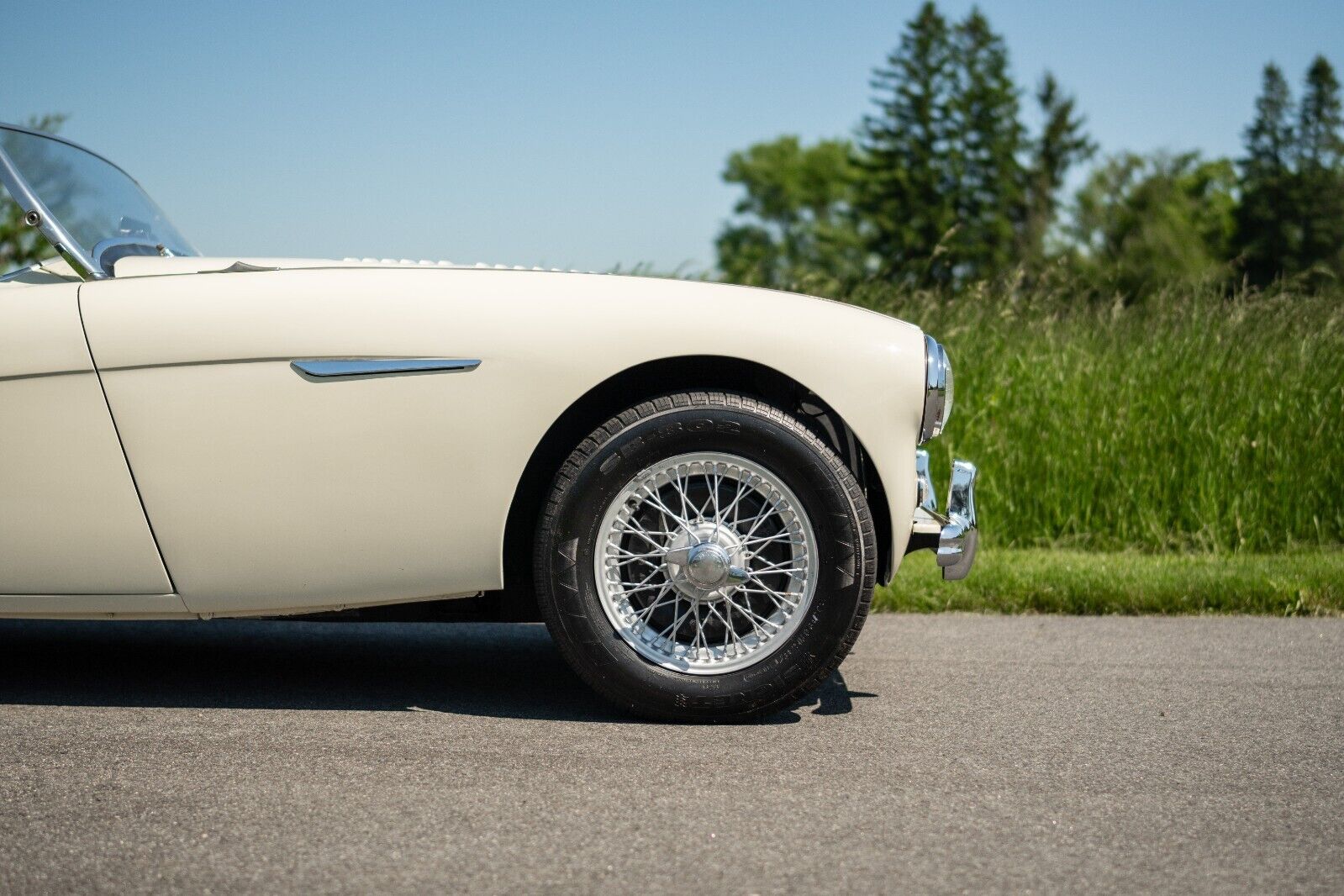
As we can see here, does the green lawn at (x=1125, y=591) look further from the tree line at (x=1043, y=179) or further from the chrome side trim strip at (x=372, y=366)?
the tree line at (x=1043, y=179)

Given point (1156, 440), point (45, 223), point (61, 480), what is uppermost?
point (45, 223)

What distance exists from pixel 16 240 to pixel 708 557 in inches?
125

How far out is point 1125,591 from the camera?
16.9ft

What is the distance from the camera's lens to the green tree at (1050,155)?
2486 inches

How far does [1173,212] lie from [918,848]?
66.7m

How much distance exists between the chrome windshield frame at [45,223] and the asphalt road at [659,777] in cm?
121

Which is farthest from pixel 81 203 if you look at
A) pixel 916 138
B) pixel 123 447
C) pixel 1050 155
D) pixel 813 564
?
pixel 1050 155

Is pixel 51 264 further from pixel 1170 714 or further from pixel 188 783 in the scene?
pixel 1170 714

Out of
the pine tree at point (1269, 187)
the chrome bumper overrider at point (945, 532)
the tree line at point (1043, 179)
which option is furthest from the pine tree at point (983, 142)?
the chrome bumper overrider at point (945, 532)

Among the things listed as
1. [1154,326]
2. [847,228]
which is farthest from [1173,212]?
[1154,326]

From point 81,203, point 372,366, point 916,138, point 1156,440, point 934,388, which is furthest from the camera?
point 916,138

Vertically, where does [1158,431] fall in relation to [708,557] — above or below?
below

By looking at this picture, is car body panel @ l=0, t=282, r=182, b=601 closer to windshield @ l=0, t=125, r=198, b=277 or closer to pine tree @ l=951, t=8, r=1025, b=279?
windshield @ l=0, t=125, r=198, b=277

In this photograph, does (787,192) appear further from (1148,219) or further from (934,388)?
(934,388)
